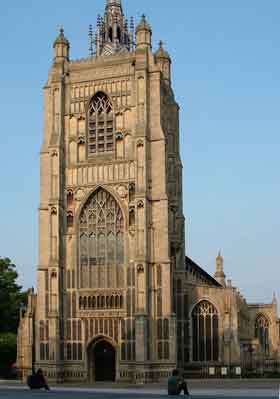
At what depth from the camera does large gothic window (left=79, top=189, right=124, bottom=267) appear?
59.8 metres

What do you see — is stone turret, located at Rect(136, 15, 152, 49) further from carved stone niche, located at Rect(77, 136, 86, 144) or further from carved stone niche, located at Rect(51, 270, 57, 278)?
carved stone niche, located at Rect(51, 270, 57, 278)

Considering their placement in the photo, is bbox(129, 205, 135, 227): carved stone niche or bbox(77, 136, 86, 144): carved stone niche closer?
bbox(129, 205, 135, 227): carved stone niche

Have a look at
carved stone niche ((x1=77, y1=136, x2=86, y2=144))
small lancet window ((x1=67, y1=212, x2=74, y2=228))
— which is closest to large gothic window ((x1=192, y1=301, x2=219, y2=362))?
small lancet window ((x1=67, y1=212, x2=74, y2=228))

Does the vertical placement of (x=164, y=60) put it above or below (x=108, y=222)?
above

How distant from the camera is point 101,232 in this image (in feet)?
198

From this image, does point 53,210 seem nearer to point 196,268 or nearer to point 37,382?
point 196,268

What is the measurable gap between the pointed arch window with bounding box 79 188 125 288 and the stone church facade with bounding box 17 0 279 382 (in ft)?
0.27

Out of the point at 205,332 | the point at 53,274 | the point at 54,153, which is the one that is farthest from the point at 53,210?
the point at 205,332

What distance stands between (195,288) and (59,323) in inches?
442

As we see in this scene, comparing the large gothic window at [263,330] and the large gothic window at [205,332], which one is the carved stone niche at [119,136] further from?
the large gothic window at [263,330]

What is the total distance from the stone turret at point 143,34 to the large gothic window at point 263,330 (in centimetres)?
3488

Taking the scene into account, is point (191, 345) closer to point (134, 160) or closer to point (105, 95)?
point (134, 160)

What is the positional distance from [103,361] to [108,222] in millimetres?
10969

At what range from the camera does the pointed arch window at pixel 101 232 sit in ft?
196
